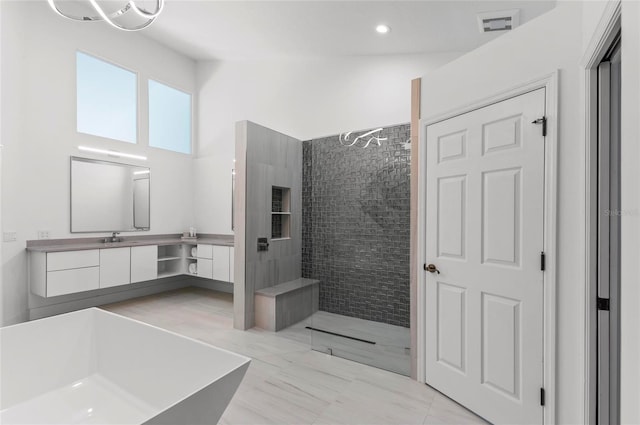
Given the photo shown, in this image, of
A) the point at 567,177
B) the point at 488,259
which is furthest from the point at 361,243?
the point at 567,177

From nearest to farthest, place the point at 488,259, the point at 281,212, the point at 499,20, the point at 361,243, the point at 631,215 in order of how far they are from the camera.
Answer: the point at 631,215, the point at 488,259, the point at 499,20, the point at 361,243, the point at 281,212

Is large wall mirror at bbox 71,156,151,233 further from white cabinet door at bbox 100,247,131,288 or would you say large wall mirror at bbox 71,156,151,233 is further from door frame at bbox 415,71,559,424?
door frame at bbox 415,71,559,424

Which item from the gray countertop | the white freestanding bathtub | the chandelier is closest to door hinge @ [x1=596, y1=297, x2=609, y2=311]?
the white freestanding bathtub

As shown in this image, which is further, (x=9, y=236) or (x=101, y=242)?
(x=101, y=242)

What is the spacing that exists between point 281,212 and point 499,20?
2.89 m

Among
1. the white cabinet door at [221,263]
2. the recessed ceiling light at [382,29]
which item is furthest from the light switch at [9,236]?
the recessed ceiling light at [382,29]

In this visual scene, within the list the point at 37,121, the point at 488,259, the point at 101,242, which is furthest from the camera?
the point at 101,242

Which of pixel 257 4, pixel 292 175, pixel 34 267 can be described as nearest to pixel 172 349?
pixel 292 175

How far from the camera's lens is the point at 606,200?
1.55m

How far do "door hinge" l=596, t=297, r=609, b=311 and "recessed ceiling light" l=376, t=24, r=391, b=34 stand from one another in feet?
9.93

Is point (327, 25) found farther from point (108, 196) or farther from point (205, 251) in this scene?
point (108, 196)

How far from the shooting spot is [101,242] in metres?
4.49

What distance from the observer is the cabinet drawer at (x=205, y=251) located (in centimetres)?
481

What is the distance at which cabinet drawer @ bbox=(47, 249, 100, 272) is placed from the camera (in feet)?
11.9
